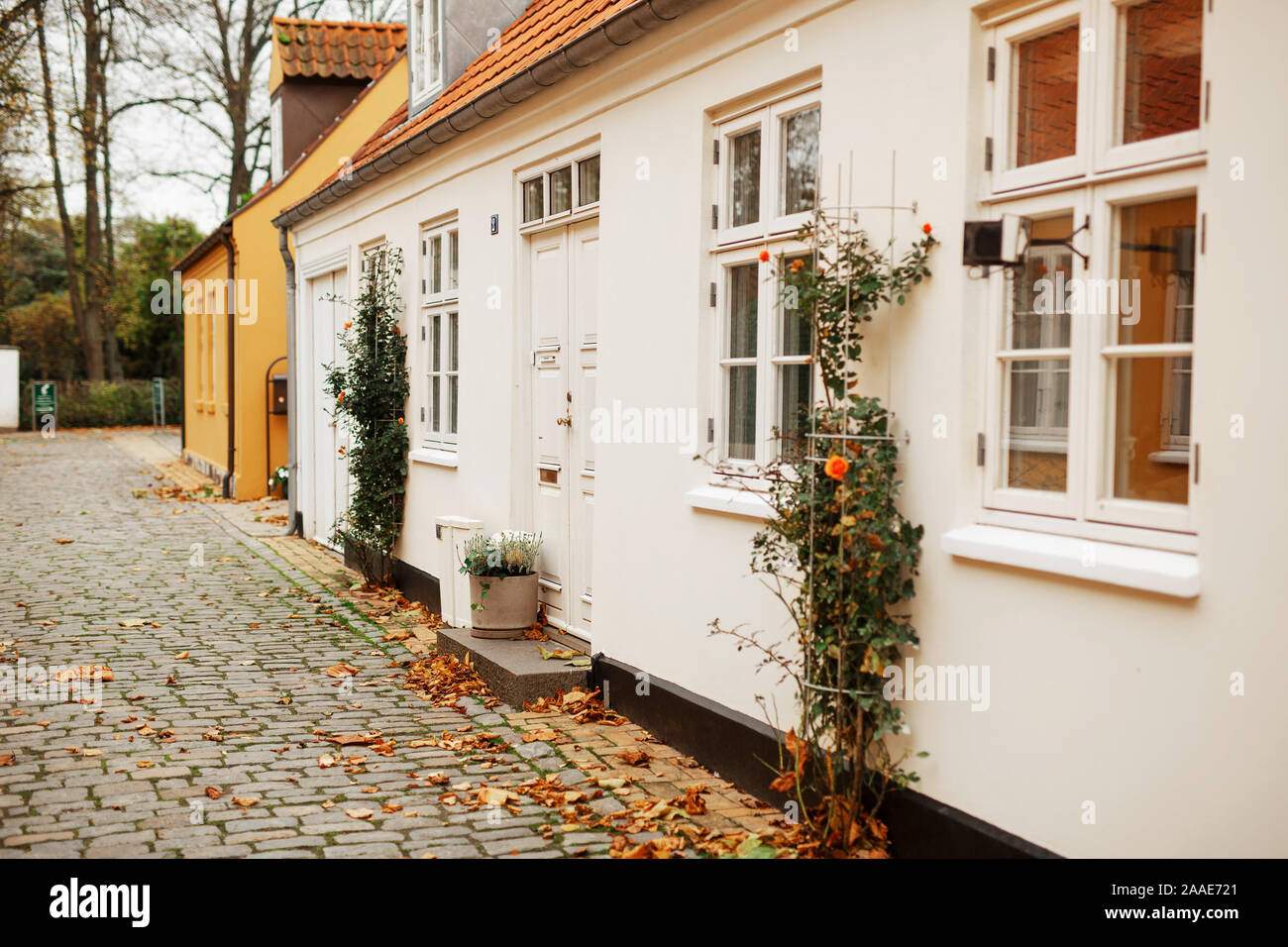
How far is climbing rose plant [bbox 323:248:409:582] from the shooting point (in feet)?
36.2

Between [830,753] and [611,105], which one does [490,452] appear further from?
[830,753]

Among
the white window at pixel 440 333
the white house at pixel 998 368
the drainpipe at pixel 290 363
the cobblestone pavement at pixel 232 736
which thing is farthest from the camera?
the drainpipe at pixel 290 363

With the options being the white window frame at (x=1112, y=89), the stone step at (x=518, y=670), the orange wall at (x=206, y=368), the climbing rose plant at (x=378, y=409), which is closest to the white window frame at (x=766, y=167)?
the white window frame at (x=1112, y=89)

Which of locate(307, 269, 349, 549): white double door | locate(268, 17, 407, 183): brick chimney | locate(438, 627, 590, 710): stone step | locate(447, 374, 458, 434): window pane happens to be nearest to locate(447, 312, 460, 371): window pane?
locate(447, 374, 458, 434): window pane

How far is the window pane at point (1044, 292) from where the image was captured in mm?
3979

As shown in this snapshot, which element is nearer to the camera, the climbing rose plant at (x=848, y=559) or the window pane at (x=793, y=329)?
the climbing rose plant at (x=848, y=559)

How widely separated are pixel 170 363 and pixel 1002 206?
42.0m

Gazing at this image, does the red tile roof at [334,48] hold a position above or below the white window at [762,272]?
above

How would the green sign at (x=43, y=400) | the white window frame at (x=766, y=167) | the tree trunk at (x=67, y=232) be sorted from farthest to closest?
the green sign at (x=43, y=400), the tree trunk at (x=67, y=232), the white window frame at (x=766, y=167)

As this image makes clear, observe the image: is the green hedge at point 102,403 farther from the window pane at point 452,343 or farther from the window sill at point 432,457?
the window pane at point 452,343

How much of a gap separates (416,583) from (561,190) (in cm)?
400

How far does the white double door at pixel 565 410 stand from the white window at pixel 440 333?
159 cm

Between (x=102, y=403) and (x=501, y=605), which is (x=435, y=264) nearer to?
(x=501, y=605)

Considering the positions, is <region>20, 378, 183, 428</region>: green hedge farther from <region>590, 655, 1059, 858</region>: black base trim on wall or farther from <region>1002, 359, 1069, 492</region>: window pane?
<region>1002, 359, 1069, 492</region>: window pane
